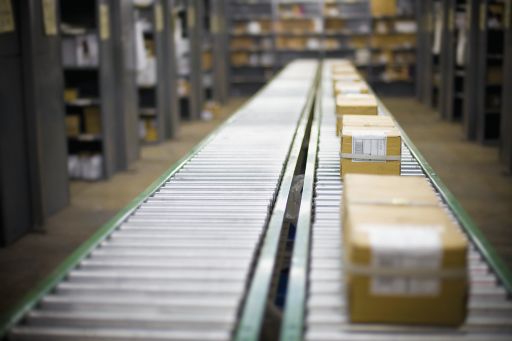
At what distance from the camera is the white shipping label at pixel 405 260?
6.44 ft

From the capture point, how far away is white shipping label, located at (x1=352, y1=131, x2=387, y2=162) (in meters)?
3.51

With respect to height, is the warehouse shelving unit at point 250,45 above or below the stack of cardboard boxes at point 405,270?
above

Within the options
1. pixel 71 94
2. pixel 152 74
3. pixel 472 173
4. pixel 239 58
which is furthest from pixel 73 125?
pixel 239 58

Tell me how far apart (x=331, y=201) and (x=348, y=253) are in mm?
1143

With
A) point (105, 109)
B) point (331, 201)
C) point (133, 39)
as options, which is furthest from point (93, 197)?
point (331, 201)

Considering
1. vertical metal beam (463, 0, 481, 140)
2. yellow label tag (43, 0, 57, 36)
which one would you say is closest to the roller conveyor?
yellow label tag (43, 0, 57, 36)

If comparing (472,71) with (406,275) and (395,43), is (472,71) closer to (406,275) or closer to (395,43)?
(395,43)

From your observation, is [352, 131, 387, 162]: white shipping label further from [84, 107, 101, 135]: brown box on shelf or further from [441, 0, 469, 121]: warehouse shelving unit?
[441, 0, 469, 121]: warehouse shelving unit

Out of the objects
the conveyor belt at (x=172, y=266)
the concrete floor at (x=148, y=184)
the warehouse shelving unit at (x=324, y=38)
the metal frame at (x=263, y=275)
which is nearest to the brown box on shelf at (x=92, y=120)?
the concrete floor at (x=148, y=184)

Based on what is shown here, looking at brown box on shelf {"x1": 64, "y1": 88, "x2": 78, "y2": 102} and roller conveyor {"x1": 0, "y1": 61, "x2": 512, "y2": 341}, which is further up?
brown box on shelf {"x1": 64, "y1": 88, "x2": 78, "y2": 102}

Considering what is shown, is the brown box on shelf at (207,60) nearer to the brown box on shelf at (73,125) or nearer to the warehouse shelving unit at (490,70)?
the warehouse shelving unit at (490,70)

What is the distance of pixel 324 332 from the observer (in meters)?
2.00

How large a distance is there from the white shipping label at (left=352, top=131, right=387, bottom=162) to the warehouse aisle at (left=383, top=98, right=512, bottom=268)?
2040 millimetres

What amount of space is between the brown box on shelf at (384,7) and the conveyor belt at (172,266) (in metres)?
14.1
